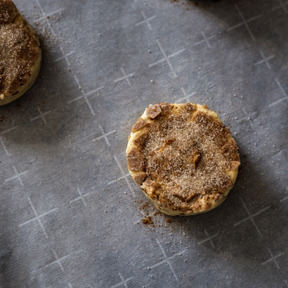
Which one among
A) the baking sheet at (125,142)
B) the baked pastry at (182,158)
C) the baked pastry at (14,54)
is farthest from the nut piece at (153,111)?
the baked pastry at (14,54)

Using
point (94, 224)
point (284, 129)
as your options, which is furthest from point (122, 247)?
point (284, 129)

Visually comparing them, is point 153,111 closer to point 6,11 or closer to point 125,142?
point 125,142

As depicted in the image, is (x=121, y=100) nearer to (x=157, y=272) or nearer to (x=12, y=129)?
(x=12, y=129)

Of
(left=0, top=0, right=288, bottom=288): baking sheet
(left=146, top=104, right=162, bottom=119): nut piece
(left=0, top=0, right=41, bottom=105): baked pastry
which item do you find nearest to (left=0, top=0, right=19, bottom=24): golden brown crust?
(left=0, top=0, right=41, bottom=105): baked pastry

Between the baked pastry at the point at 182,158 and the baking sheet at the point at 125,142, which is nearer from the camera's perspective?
the baked pastry at the point at 182,158

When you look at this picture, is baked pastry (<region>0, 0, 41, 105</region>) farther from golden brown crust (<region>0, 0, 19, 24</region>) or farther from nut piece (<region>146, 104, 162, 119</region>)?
nut piece (<region>146, 104, 162, 119</region>)

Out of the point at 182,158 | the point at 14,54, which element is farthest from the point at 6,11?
the point at 182,158

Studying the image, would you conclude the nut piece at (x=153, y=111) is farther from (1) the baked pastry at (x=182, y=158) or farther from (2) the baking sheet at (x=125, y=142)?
(2) the baking sheet at (x=125, y=142)
